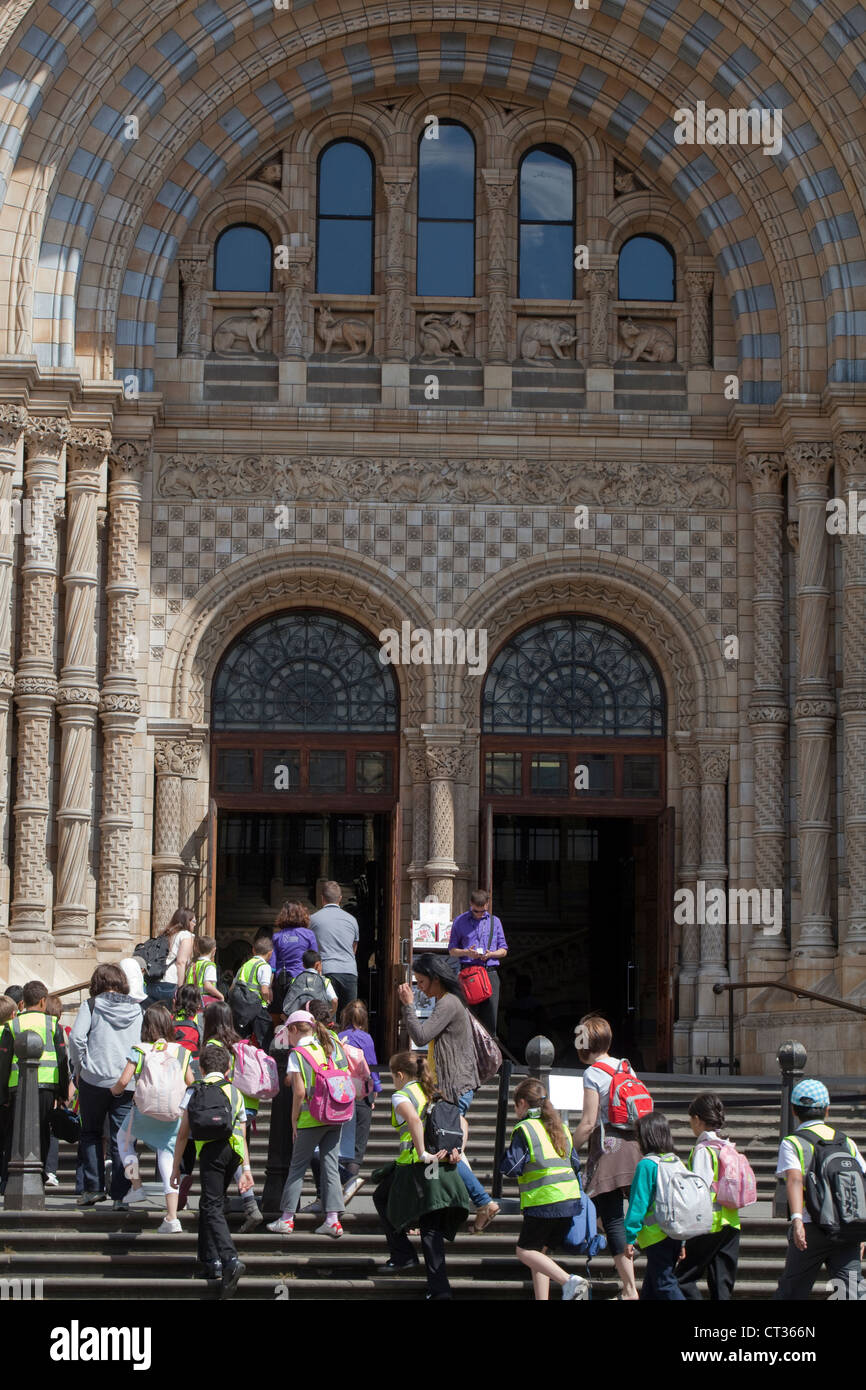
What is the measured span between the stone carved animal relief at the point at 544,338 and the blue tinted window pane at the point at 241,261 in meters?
2.87

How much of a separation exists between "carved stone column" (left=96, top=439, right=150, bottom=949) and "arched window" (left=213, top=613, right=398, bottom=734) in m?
1.30

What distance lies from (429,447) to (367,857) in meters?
10.7

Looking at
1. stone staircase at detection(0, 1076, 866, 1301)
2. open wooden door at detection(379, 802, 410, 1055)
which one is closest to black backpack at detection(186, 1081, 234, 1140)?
stone staircase at detection(0, 1076, 866, 1301)

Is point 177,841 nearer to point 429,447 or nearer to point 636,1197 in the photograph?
point 429,447

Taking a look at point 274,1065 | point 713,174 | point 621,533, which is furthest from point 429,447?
point 274,1065

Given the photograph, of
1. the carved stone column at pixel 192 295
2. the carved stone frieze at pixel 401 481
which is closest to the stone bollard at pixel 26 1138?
the carved stone frieze at pixel 401 481

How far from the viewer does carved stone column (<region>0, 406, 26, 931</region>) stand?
20547 mm

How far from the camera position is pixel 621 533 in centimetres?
2262

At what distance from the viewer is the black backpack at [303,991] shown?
1520 centimetres

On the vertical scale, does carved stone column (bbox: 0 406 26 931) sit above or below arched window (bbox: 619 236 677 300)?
below

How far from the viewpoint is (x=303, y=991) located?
603 inches

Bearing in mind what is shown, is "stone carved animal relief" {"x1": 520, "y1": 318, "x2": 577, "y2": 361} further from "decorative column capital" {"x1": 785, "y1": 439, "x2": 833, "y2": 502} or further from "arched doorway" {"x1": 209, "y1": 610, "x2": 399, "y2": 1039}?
"arched doorway" {"x1": 209, "y1": 610, "x2": 399, "y2": 1039}

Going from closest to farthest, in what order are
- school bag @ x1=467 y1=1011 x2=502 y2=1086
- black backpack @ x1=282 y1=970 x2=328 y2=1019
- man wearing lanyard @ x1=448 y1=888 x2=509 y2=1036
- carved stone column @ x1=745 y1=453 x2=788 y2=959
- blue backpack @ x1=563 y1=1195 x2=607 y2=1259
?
blue backpack @ x1=563 y1=1195 x2=607 y2=1259 < school bag @ x1=467 y1=1011 x2=502 y2=1086 < black backpack @ x1=282 y1=970 x2=328 y2=1019 < man wearing lanyard @ x1=448 y1=888 x2=509 y2=1036 < carved stone column @ x1=745 y1=453 x2=788 y2=959

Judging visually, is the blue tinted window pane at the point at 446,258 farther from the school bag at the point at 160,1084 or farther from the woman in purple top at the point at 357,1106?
the school bag at the point at 160,1084
